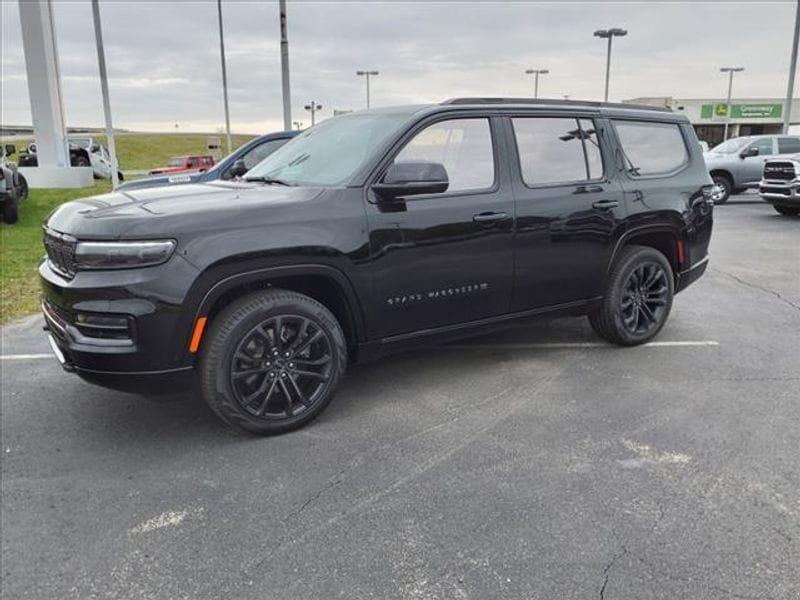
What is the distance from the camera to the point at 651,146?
5.38 meters

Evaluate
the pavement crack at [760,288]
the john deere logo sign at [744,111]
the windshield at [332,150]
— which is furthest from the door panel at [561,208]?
the john deere logo sign at [744,111]

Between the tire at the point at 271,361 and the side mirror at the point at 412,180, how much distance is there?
2.57 feet

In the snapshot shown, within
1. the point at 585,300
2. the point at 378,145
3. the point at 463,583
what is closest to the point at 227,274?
the point at 378,145

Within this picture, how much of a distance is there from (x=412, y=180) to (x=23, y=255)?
27.8 feet

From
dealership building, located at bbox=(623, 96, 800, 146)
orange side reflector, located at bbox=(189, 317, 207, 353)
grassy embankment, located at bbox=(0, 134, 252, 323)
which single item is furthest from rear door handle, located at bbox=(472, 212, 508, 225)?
dealership building, located at bbox=(623, 96, 800, 146)

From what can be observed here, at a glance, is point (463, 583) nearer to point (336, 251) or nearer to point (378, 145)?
point (336, 251)

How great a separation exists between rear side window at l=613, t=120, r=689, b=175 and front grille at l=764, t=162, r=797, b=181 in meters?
A: 10.7

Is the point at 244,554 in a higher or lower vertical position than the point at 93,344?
lower

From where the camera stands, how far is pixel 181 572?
2.64 meters

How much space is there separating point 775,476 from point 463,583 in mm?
1819

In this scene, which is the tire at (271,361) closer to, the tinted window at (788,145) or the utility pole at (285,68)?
the utility pole at (285,68)

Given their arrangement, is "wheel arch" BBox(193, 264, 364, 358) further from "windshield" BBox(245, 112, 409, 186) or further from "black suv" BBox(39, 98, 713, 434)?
"windshield" BBox(245, 112, 409, 186)

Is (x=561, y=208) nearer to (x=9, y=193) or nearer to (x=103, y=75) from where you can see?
(x=9, y=193)

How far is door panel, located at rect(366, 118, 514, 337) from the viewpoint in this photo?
396 centimetres
